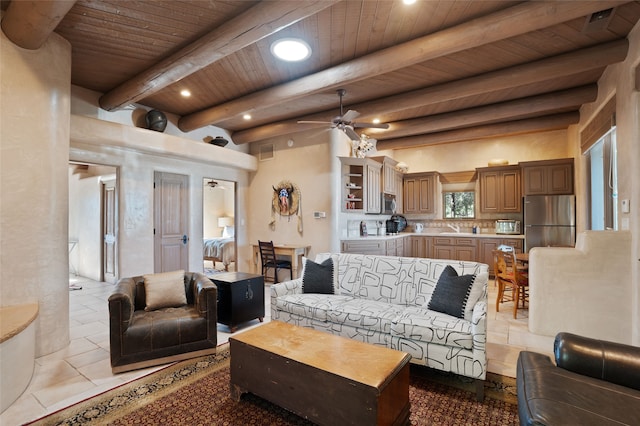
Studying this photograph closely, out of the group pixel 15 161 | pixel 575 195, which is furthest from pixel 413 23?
pixel 575 195

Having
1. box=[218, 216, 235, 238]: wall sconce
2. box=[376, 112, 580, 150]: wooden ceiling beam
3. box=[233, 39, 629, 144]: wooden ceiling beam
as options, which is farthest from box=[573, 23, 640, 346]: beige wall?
box=[218, 216, 235, 238]: wall sconce

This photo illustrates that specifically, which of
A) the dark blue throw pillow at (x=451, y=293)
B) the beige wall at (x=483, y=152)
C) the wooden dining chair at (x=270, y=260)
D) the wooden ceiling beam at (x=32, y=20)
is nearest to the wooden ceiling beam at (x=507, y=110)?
the beige wall at (x=483, y=152)

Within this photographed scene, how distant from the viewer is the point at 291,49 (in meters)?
3.12

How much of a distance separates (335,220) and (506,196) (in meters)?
3.84

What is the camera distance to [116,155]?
186 inches

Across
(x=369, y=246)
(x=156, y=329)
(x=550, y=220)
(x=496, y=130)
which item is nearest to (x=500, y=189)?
(x=550, y=220)

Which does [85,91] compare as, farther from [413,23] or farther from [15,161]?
[413,23]

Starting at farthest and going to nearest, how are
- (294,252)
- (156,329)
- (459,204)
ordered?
(459,204), (294,252), (156,329)

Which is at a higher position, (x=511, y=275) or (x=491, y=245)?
(x=491, y=245)

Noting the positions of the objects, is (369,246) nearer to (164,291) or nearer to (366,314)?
(366,314)

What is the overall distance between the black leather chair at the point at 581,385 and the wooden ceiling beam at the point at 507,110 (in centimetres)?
396

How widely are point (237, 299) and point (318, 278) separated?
95 centimetres

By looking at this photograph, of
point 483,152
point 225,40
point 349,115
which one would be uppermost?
point 225,40

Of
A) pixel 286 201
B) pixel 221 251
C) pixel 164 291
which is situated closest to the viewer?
pixel 164 291
